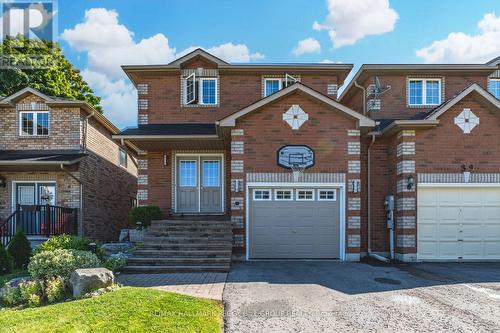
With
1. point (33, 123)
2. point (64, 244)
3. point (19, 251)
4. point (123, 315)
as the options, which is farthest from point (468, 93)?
point (33, 123)

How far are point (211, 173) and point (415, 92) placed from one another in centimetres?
864

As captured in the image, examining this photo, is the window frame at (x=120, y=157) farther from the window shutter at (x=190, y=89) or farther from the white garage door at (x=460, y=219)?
the white garage door at (x=460, y=219)

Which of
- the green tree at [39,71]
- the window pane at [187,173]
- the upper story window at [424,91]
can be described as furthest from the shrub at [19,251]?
the green tree at [39,71]

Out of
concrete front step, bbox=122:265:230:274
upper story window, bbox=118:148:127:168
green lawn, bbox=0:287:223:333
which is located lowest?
concrete front step, bbox=122:265:230:274

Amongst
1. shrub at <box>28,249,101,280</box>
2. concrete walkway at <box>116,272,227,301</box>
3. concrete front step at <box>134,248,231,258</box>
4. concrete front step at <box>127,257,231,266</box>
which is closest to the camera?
concrete walkway at <box>116,272,227,301</box>

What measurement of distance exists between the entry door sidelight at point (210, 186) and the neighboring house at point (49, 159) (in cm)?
296

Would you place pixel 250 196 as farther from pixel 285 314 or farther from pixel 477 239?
pixel 477 239

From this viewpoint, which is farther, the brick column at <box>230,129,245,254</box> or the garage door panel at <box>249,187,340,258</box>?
the garage door panel at <box>249,187,340,258</box>

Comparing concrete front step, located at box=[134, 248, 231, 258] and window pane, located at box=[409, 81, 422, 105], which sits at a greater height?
window pane, located at box=[409, 81, 422, 105]

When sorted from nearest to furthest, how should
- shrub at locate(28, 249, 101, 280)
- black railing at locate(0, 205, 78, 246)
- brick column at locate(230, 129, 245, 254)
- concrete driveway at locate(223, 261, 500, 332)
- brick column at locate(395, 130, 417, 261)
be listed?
concrete driveway at locate(223, 261, 500, 332), shrub at locate(28, 249, 101, 280), brick column at locate(230, 129, 245, 254), brick column at locate(395, 130, 417, 261), black railing at locate(0, 205, 78, 246)

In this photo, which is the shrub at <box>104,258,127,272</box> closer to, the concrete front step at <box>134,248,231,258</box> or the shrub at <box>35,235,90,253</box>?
the concrete front step at <box>134,248,231,258</box>

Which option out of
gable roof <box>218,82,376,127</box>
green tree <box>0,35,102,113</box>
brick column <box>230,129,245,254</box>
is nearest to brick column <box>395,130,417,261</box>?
gable roof <box>218,82,376,127</box>

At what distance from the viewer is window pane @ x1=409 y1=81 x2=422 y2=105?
14055 millimetres

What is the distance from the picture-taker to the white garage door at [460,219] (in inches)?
457
